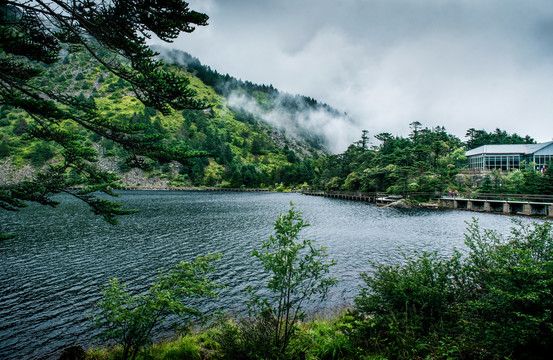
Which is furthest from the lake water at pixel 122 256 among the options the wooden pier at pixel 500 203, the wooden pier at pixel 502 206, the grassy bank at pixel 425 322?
the wooden pier at pixel 500 203

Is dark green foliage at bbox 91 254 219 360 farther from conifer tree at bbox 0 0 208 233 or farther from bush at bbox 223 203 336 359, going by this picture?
conifer tree at bbox 0 0 208 233

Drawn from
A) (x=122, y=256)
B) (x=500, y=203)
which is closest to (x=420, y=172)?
(x=500, y=203)

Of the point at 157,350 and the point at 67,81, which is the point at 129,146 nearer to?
the point at 157,350

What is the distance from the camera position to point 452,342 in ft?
17.6

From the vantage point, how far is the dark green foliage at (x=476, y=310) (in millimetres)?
4574

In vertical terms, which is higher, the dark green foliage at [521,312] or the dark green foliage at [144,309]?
the dark green foliage at [521,312]

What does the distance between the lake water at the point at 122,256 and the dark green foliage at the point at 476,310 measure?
5603 mm

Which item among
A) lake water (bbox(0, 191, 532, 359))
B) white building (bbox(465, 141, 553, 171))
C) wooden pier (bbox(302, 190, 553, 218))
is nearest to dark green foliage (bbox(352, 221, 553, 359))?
lake water (bbox(0, 191, 532, 359))

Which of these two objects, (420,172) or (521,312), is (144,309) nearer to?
(521,312)

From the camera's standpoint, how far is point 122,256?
1939 centimetres

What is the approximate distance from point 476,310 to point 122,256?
21.0m

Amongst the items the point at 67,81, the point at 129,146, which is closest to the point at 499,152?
the point at 129,146

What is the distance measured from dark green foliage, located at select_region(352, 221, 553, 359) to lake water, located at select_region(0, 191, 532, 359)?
560cm

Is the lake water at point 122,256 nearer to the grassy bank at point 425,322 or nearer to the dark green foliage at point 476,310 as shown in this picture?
the grassy bank at point 425,322
